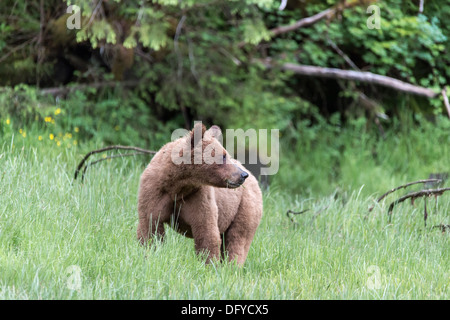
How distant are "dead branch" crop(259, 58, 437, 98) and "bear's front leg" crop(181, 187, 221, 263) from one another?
6128 mm

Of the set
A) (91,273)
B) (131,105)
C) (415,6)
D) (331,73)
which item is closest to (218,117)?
(131,105)

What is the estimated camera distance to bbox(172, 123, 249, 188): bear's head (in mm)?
4262

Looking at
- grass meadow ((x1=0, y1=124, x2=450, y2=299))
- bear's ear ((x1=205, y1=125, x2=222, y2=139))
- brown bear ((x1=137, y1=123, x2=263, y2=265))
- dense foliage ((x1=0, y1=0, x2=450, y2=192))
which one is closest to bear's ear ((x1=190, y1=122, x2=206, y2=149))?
brown bear ((x1=137, y1=123, x2=263, y2=265))

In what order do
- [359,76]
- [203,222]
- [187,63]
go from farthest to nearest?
[359,76]
[187,63]
[203,222]

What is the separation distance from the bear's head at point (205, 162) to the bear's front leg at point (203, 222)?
0.15m

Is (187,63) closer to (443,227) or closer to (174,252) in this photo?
(443,227)

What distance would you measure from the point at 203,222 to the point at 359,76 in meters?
6.49

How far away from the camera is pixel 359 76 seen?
33.0ft

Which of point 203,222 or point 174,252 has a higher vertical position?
point 203,222

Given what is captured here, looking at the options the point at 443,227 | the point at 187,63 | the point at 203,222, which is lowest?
the point at 443,227

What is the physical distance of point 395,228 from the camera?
613 cm

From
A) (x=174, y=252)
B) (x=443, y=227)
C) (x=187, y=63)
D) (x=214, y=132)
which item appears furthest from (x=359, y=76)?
(x=174, y=252)

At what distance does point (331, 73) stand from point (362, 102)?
1.21 meters

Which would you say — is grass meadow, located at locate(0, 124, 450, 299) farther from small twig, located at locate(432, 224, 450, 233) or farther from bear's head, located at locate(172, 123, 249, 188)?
bear's head, located at locate(172, 123, 249, 188)
